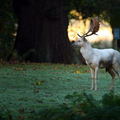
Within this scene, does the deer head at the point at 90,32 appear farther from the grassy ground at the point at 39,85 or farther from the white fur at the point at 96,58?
the grassy ground at the point at 39,85

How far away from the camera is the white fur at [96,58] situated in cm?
1881

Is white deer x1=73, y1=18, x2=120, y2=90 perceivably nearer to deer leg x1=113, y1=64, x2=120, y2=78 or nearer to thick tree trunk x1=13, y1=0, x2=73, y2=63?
deer leg x1=113, y1=64, x2=120, y2=78

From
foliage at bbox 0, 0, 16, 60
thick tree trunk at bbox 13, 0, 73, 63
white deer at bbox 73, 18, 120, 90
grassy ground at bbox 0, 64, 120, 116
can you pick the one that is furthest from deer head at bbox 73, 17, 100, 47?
foliage at bbox 0, 0, 16, 60

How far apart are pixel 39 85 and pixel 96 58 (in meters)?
2.03

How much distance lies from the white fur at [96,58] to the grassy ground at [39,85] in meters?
0.55

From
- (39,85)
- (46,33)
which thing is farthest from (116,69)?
(46,33)

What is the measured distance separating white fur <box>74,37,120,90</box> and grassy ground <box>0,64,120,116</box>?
554 millimetres

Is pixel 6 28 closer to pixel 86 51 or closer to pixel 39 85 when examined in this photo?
pixel 39 85

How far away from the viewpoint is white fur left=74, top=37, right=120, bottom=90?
18.8 metres

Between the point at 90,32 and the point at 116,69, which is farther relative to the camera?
the point at 90,32

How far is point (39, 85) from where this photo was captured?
19.8 meters

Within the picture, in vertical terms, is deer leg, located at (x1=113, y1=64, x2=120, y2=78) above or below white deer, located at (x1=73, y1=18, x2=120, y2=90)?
below

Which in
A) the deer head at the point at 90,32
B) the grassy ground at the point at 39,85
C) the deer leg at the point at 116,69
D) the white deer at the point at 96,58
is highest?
the deer head at the point at 90,32

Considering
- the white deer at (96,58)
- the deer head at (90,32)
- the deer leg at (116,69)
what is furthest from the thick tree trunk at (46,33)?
the white deer at (96,58)
